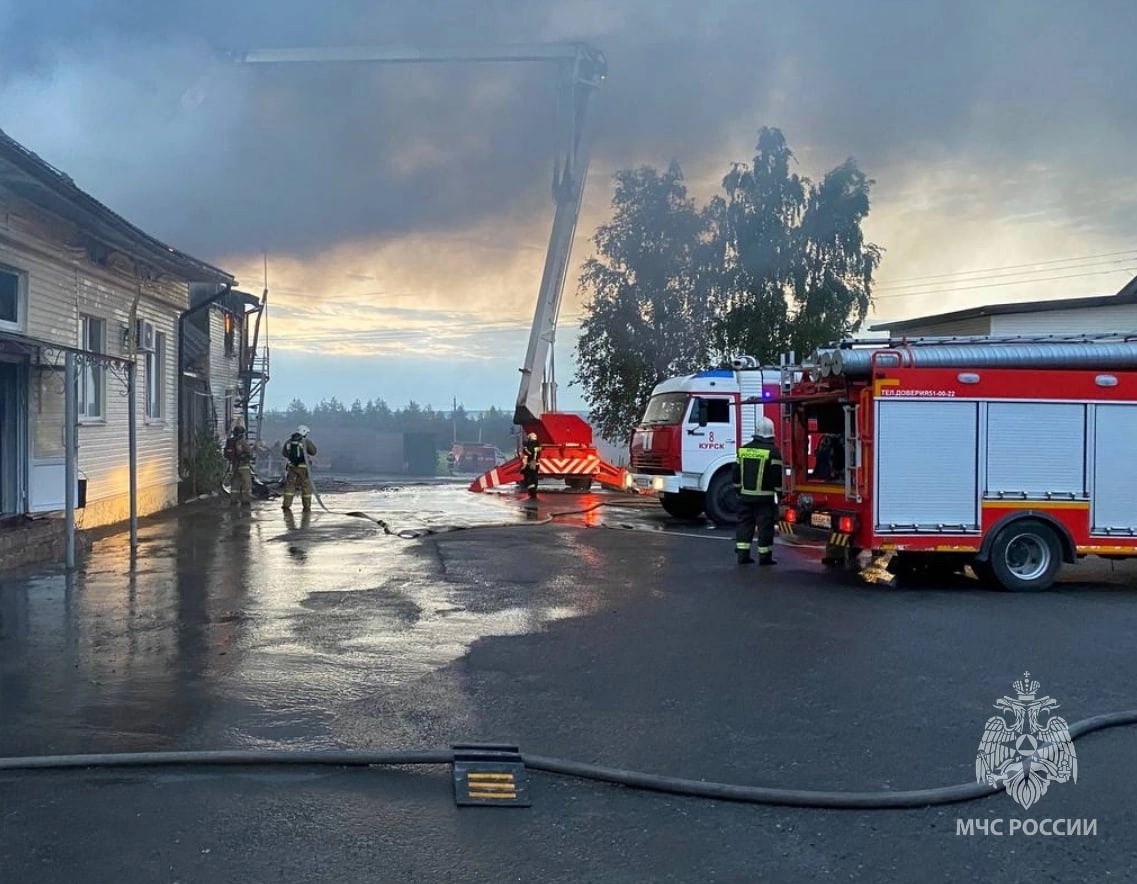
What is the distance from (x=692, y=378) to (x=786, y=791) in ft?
42.8

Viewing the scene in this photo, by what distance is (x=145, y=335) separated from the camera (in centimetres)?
1680

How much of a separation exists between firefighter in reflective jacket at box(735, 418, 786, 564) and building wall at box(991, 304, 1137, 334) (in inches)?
426

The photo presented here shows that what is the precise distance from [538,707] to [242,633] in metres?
2.87

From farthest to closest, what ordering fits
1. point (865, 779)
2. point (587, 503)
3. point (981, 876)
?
1. point (587, 503)
2. point (865, 779)
3. point (981, 876)

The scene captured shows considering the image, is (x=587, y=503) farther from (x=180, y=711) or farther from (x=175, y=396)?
(x=180, y=711)

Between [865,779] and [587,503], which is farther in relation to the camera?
[587,503]

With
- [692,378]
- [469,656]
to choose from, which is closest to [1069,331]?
[692,378]

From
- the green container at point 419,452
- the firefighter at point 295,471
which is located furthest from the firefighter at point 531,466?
the green container at point 419,452

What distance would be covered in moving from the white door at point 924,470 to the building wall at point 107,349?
10036 mm

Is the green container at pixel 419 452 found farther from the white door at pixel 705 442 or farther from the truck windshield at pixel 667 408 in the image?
the white door at pixel 705 442

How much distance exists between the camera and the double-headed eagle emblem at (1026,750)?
454 centimetres

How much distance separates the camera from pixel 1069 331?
19625mm

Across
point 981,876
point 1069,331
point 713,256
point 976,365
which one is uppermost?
point 713,256

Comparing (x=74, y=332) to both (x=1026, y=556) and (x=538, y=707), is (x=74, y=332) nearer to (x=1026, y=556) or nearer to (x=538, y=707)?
(x=538, y=707)
